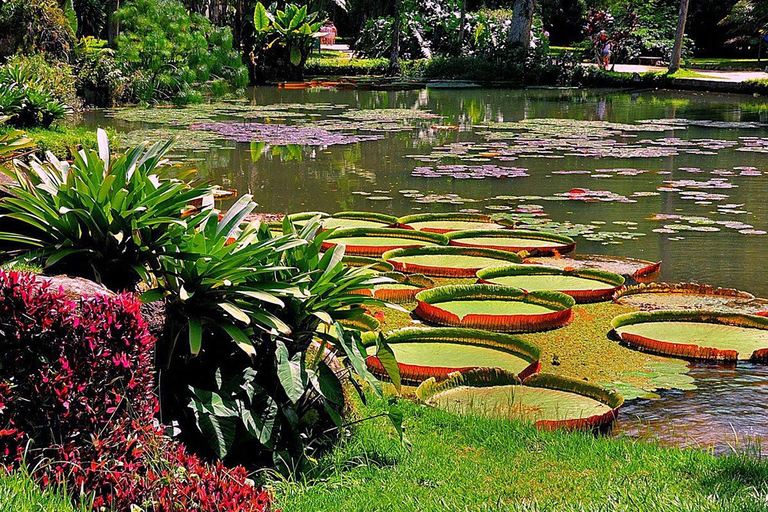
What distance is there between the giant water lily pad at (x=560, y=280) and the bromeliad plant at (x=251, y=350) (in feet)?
8.29

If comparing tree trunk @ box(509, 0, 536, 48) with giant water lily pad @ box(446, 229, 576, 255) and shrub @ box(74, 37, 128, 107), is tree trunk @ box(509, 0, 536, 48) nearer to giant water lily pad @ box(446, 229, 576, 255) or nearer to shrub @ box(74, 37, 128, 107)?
shrub @ box(74, 37, 128, 107)

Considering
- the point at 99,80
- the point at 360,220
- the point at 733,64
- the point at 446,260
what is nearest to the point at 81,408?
the point at 446,260

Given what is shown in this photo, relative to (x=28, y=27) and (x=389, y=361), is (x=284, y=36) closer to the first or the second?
(x=28, y=27)

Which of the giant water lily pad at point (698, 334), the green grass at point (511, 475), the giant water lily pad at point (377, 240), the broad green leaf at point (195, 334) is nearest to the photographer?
the green grass at point (511, 475)

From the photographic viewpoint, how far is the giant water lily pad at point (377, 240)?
20.9 feet

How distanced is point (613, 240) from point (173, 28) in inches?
590

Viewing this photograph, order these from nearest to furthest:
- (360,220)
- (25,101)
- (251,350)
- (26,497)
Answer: (26,497)
(251,350)
(360,220)
(25,101)

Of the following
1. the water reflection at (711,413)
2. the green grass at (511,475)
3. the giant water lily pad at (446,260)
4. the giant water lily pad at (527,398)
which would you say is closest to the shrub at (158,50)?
the giant water lily pad at (446,260)

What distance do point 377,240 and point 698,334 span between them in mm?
2696

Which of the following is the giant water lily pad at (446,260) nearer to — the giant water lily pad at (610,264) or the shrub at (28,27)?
the giant water lily pad at (610,264)

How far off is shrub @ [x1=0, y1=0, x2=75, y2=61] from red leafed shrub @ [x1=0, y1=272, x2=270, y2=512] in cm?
1421

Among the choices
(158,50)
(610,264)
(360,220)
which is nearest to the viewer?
(610,264)

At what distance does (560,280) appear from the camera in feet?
18.8

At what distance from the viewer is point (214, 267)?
3.03 meters
